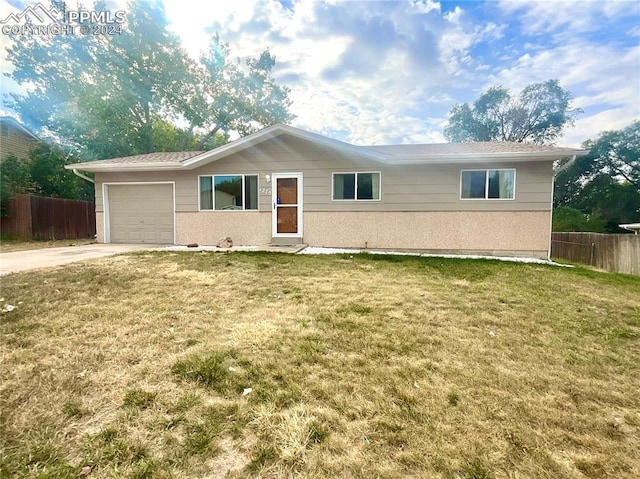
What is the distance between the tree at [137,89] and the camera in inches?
695

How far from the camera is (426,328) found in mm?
3512

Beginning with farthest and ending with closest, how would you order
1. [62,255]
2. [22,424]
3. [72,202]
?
[72,202] → [62,255] → [22,424]

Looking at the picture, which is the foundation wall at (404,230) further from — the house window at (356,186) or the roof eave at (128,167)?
the roof eave at (128,167)

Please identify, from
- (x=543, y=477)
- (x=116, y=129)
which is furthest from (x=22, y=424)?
(x=116, y=129)

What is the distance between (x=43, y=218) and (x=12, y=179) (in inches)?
111

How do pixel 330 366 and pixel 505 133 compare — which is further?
pixel 505 133

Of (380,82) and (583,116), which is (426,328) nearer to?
(380,82)

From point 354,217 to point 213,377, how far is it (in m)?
7.41

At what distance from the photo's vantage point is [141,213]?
419 inches

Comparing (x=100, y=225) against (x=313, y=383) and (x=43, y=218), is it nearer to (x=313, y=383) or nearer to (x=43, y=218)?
(x=43, y=218)

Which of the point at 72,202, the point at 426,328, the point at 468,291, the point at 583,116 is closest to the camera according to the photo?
the point at 426,328

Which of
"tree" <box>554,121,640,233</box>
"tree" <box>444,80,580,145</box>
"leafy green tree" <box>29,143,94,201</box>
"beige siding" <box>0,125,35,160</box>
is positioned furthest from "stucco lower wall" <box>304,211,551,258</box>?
"tree" <box>554,121,640,233</box>

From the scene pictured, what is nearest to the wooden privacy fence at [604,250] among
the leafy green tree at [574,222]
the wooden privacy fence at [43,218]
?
the leafy green tree at [574,222]

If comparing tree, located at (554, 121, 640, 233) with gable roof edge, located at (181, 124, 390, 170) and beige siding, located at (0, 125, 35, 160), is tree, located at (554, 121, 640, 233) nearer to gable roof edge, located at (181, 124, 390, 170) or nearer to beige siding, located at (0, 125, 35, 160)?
gable roof edge, located at (181, 124, 390, 170)
